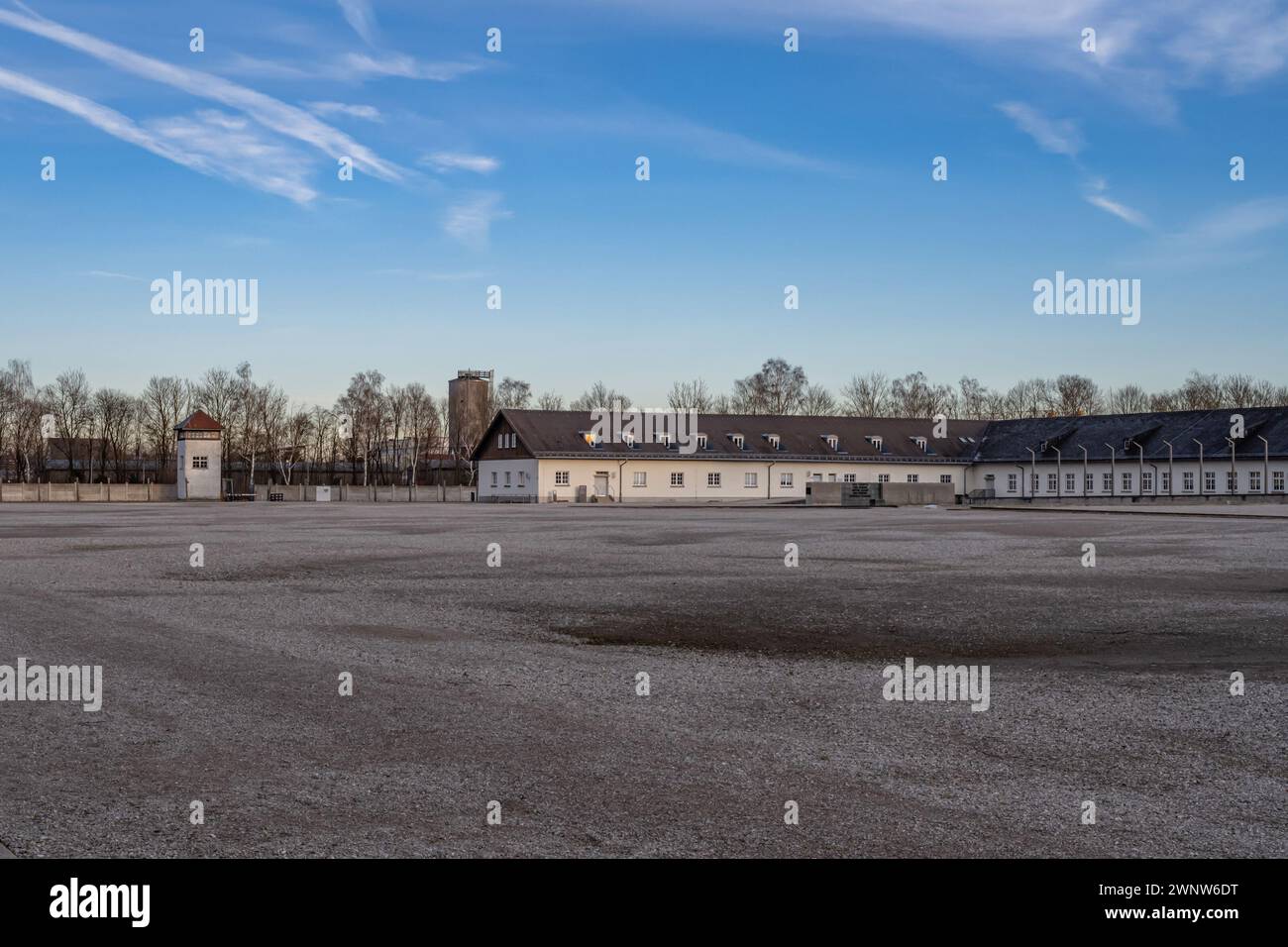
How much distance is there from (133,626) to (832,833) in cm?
995

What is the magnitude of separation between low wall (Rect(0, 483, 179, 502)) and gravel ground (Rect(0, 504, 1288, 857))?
256ft

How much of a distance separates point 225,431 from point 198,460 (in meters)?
21.3

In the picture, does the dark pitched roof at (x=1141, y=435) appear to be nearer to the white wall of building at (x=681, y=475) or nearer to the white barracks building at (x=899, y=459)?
the white barracks building at (x=899, y=459)

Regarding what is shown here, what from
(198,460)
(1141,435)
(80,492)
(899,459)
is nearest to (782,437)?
(899,459)

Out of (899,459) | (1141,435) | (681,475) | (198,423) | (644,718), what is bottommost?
(644,718)

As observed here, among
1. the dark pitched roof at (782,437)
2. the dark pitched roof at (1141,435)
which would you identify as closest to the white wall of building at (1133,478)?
the dark pitched roof at (1141,435)

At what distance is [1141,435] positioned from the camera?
8650 centimetres

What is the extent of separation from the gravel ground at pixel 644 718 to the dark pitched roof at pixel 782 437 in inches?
2568

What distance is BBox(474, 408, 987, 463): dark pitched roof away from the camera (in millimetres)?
84438

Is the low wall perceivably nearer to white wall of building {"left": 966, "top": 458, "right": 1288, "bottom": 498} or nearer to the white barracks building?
the white barracks building

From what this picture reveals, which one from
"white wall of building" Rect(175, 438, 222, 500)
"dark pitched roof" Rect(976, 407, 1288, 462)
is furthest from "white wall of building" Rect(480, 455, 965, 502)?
"white wall of building" Rect(175, 438, 222, 500)

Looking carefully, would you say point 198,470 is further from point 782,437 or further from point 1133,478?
point 1133,478

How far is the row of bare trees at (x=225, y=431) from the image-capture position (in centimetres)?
11512
